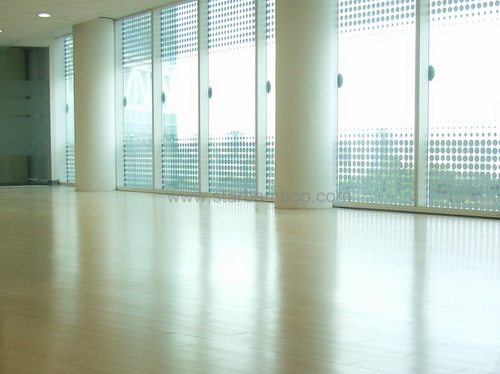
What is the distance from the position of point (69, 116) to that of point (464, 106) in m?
15.2

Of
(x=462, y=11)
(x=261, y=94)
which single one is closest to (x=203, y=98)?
(x=261, y=94)

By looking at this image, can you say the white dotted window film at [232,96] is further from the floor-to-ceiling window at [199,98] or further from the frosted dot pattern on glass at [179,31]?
the frosted dot pattern on glass at [179,31]

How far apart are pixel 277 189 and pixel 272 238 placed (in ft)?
16.1

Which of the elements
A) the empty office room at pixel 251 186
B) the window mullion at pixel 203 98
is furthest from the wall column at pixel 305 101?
the window mullion at pixel 203 98

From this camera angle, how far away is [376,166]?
13.2 metres

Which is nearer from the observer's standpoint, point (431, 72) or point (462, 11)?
point (462, 11)

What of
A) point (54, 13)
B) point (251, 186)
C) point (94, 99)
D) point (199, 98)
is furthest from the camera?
point (94, 99)

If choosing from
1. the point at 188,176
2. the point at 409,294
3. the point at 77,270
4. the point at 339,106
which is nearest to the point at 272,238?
the point at 77,270

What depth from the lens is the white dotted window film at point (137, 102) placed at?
19.0m

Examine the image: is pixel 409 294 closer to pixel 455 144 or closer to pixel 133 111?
pixel 455 144

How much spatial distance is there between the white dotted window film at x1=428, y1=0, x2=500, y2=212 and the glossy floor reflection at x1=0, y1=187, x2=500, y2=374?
5.76 feet

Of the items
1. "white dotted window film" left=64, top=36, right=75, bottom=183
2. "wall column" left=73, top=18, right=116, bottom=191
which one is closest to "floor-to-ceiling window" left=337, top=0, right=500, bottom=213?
"wall column" left=73, top=18, right=116, bottom=191

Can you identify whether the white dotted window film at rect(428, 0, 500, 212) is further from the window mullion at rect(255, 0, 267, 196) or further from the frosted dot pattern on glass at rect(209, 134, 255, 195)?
the frosted dot pattern on glass at rect(209, 134, 255, 195)

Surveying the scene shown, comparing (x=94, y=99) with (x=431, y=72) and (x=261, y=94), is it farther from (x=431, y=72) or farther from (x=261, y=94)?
(x=431, y=72)
